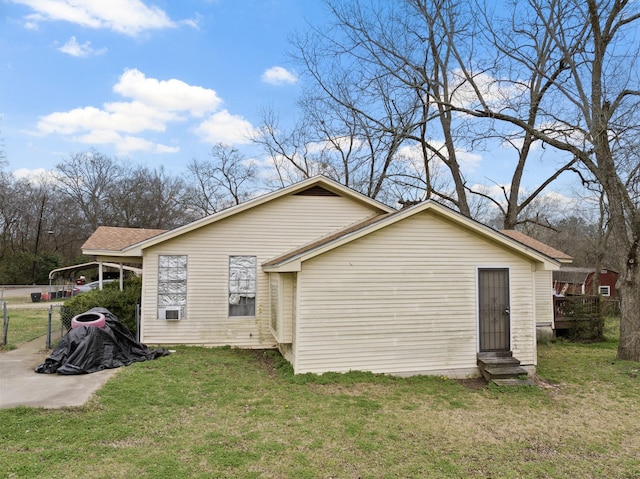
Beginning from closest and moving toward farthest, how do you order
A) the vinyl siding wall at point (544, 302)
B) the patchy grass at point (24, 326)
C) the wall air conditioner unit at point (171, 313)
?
the wall air conditioner unit at point (171, 313) < the patchy grass at point (24, 326) < the vinyl siding wall at point (544, 302)

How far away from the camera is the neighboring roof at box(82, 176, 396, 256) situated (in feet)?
32.2

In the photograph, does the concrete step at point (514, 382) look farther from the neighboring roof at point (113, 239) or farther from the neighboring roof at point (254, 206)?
the neighboring roof at point (113, 239)

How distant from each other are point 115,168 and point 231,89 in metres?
30.9

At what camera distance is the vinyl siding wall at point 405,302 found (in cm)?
780

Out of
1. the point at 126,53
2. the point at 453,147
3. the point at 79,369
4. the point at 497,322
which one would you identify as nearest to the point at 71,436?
the point at 79,369

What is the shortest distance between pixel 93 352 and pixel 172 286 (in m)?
2.62

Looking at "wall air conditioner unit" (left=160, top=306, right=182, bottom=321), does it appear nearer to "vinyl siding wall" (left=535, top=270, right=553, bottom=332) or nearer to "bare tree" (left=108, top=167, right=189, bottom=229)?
"vinyl siding wall" (left=535, top=270, right=553, bottom=332)

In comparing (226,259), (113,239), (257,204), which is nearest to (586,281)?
(257,204)

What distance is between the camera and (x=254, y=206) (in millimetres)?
10539

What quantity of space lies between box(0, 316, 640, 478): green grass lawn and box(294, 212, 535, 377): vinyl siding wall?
492 mm

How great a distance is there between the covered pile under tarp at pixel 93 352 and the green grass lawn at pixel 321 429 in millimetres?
617

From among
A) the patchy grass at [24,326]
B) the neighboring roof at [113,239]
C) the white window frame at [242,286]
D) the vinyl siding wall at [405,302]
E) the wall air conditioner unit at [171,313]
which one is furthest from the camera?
the patchy grass at [24,326]

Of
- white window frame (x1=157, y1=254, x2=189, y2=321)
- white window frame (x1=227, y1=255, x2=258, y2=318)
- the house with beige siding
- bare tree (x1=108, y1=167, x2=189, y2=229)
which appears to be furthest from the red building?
bare tree (x1=108, y1=167, x2=189, y2=229)

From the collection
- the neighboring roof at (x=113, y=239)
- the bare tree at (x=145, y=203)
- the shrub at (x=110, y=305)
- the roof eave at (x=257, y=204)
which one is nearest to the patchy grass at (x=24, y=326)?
the shrub at (x=110, y=305)
